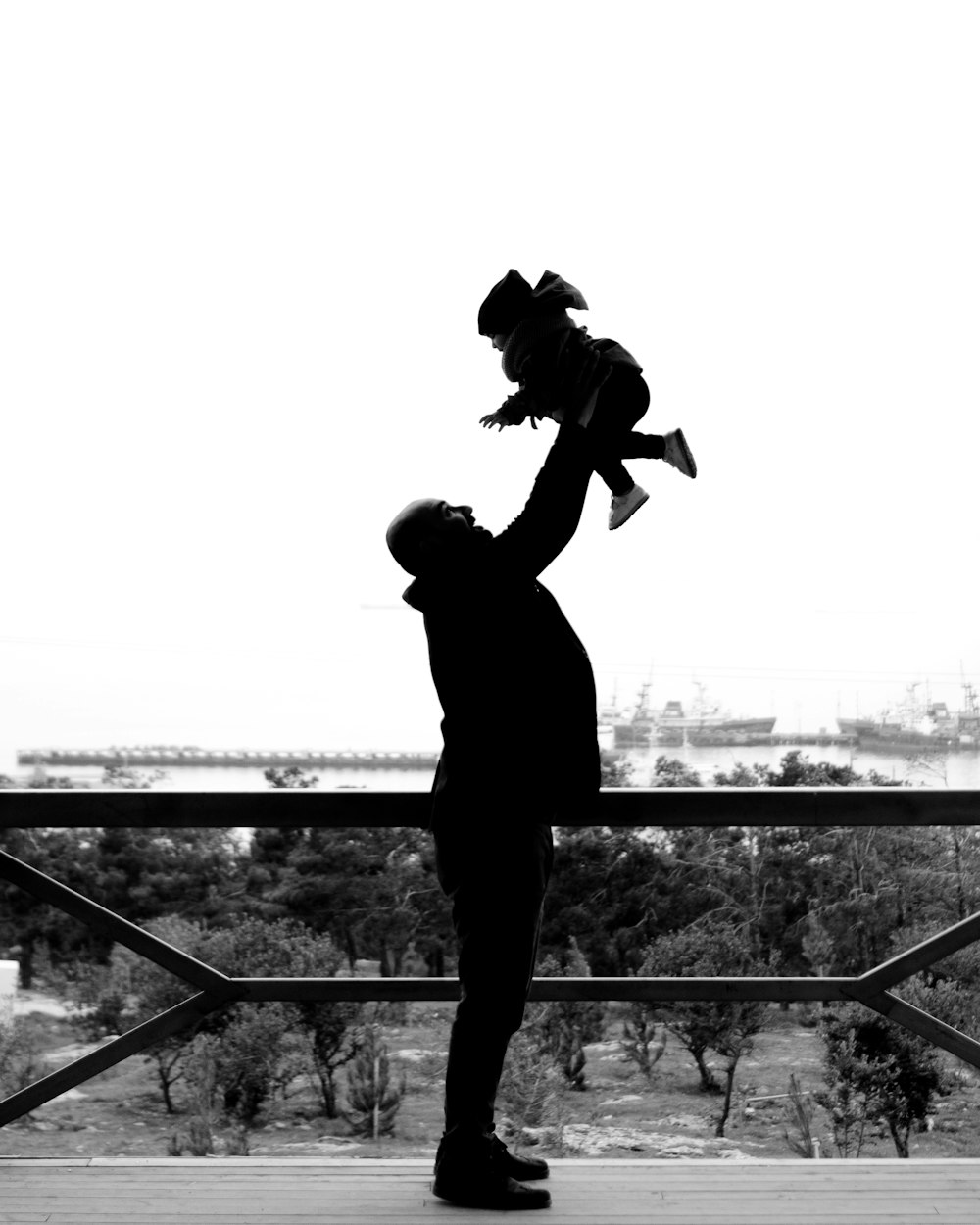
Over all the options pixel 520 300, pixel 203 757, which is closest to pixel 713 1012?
pixel 520 300

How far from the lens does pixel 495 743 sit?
1737 millimetres

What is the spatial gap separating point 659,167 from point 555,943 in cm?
400

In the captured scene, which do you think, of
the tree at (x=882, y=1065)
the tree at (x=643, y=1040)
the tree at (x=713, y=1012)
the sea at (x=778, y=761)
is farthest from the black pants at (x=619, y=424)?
the sea at (x=778, y=761)

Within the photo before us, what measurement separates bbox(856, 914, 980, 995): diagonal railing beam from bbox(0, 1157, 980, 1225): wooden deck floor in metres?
0.33

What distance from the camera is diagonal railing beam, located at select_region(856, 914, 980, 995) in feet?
6.56

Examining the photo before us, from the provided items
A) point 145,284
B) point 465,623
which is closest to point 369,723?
point 145,284

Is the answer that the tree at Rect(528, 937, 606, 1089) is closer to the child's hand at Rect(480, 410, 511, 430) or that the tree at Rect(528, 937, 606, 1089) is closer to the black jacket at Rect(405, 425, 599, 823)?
the black jacket at Rect(405, 425, 599, 823)

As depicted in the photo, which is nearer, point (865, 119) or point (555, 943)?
point (555, 943)

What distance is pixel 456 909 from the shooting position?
5.98 feet

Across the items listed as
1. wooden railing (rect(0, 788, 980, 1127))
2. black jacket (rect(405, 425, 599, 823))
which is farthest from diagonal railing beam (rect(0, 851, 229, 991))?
black jacket (rect(405, 425, 599, 823))

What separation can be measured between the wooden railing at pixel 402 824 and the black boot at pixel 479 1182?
0.28 m

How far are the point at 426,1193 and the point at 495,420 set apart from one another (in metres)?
1.35

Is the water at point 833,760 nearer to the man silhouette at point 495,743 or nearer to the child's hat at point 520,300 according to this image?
the man silhouette at point 495,743

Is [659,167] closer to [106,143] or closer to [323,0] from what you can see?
Answer: [323,0]
